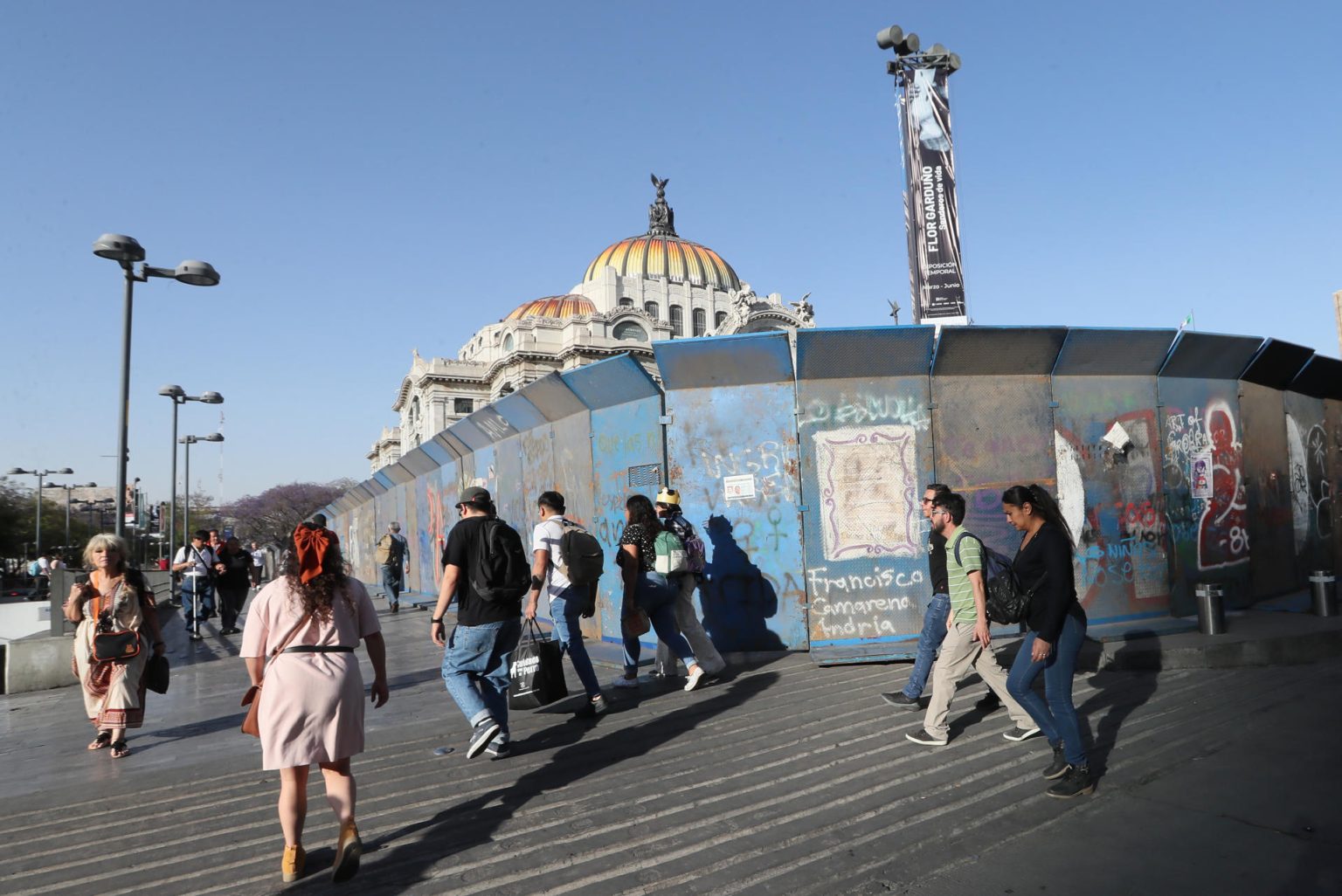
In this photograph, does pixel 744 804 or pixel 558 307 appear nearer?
pixel 744 804

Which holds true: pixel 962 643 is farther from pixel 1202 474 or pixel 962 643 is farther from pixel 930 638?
pixel 1202 474

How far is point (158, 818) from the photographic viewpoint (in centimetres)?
437

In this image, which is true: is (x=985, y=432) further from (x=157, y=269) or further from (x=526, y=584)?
(x=157, y=269)

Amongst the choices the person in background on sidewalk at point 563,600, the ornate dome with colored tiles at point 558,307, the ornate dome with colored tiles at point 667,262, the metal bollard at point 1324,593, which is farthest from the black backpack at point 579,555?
the ornate dome with colored tiles at point 667,262

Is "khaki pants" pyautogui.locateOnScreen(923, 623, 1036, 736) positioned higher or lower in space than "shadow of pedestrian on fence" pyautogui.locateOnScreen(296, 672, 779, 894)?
higher

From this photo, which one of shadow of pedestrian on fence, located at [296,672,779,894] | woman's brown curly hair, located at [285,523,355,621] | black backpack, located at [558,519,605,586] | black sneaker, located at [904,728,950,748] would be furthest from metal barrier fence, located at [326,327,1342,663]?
woman's brown curly hair, located at [285,523,355,621]

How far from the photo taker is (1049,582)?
4340 mm

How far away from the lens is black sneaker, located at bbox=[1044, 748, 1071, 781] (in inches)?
169

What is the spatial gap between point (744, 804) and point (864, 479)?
4.41m

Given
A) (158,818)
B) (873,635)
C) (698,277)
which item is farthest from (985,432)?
(698,277)

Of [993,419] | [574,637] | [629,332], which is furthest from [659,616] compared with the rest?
[629,332]

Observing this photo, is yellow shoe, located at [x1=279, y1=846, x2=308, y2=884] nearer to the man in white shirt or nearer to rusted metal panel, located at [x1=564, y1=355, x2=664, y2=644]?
rusted metal panel, located at [x1=564, y1=355, x2=664, y2=644]

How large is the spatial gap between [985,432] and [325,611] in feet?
21.8

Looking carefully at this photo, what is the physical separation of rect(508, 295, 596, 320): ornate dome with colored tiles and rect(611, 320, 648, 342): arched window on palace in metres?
2.75
